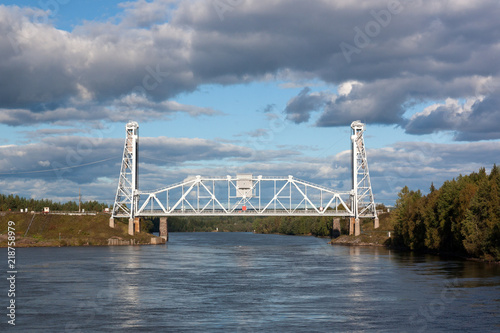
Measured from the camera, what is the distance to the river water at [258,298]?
42.1 m

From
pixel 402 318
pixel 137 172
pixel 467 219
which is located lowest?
Result: pixel 402 318

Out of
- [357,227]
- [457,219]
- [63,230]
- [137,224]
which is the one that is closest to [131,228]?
[137,224]

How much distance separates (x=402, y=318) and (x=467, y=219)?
49.2 m

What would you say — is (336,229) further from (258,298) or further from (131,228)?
(258,298)

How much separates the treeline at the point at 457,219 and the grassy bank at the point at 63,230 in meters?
70.3

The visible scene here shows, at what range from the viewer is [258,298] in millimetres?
54625

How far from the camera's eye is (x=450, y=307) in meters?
48.3

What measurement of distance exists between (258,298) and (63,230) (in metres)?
106

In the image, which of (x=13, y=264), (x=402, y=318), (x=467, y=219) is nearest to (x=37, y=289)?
(x=13, y=264)

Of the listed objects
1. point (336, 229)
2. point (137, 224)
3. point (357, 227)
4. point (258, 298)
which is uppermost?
point (137, 224)

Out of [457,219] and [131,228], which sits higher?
[457,219]

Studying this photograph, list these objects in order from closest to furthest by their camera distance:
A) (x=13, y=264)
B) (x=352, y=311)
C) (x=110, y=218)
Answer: (x=352, y=311)
(x=13, y=264)
(x=110, y=218)

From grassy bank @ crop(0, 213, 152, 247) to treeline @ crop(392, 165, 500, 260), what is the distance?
70.3 m

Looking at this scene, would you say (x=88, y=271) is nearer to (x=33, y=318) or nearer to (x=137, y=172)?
(x=33, y=318)
